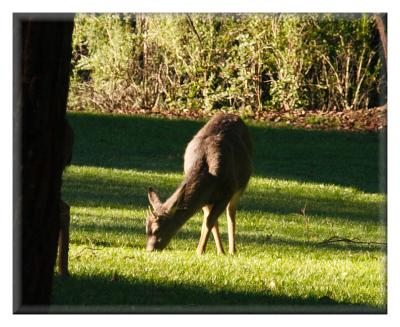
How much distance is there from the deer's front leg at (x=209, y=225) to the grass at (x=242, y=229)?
0.38 feet

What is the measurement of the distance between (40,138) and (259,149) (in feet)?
34.7

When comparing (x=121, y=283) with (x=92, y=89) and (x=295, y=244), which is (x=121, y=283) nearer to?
(x=295, y=244)

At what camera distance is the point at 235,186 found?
9.40m

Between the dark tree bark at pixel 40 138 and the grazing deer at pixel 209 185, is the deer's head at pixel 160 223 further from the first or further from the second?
the dark tree bark at pixel 40 138

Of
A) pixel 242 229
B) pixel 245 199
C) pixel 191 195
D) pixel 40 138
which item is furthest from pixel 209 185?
pixel 40 138

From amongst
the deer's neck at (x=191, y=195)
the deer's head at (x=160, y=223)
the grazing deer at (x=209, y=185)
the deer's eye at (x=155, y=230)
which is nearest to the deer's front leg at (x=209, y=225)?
the grazing deer at (x=209, y=185)

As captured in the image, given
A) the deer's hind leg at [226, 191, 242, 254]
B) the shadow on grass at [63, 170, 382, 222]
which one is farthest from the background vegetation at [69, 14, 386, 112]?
the deer's hind leg at [226, 191, 242, 254]

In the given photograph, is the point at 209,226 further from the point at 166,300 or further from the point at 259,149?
the point at 259,149

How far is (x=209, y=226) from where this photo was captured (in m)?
8.95

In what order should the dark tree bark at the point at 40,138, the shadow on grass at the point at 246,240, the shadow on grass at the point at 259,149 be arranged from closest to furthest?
the dark tree bark at the point at 40,138 < the shadow on grass at the point at 246,240 < the shadow on grass at the point at 259,149

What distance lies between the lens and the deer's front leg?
885 cm

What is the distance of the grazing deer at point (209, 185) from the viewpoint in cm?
876

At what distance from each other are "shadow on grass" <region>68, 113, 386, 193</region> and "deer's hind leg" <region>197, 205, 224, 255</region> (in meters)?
4.65
